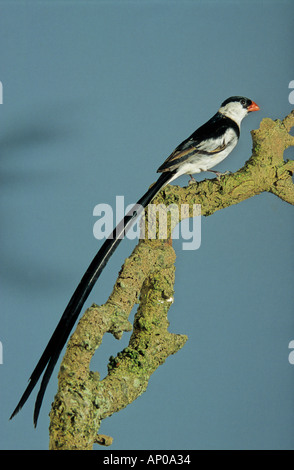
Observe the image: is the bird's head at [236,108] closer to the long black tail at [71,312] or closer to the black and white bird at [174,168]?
the black and white bird at [174,168]

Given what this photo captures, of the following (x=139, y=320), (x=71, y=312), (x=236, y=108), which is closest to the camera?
(x=71, y=312)

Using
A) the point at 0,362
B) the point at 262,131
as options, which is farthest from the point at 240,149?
the point at 0,362

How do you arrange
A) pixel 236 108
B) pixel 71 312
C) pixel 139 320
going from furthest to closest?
pixel 236 108 → pixel 139 320 → pixel 71 312

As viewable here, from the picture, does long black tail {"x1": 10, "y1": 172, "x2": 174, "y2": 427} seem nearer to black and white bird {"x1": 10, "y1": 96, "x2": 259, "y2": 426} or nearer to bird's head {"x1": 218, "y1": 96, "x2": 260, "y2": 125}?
black and white bird {"x1": 10, "y1": 96, "x2": 259, "y2": 426}

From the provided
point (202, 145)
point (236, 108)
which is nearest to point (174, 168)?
point (202, 145)

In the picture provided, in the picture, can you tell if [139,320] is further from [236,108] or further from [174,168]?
[236,108]

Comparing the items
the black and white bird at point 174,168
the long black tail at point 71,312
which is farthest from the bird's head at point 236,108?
the long black tail at point 71,312
